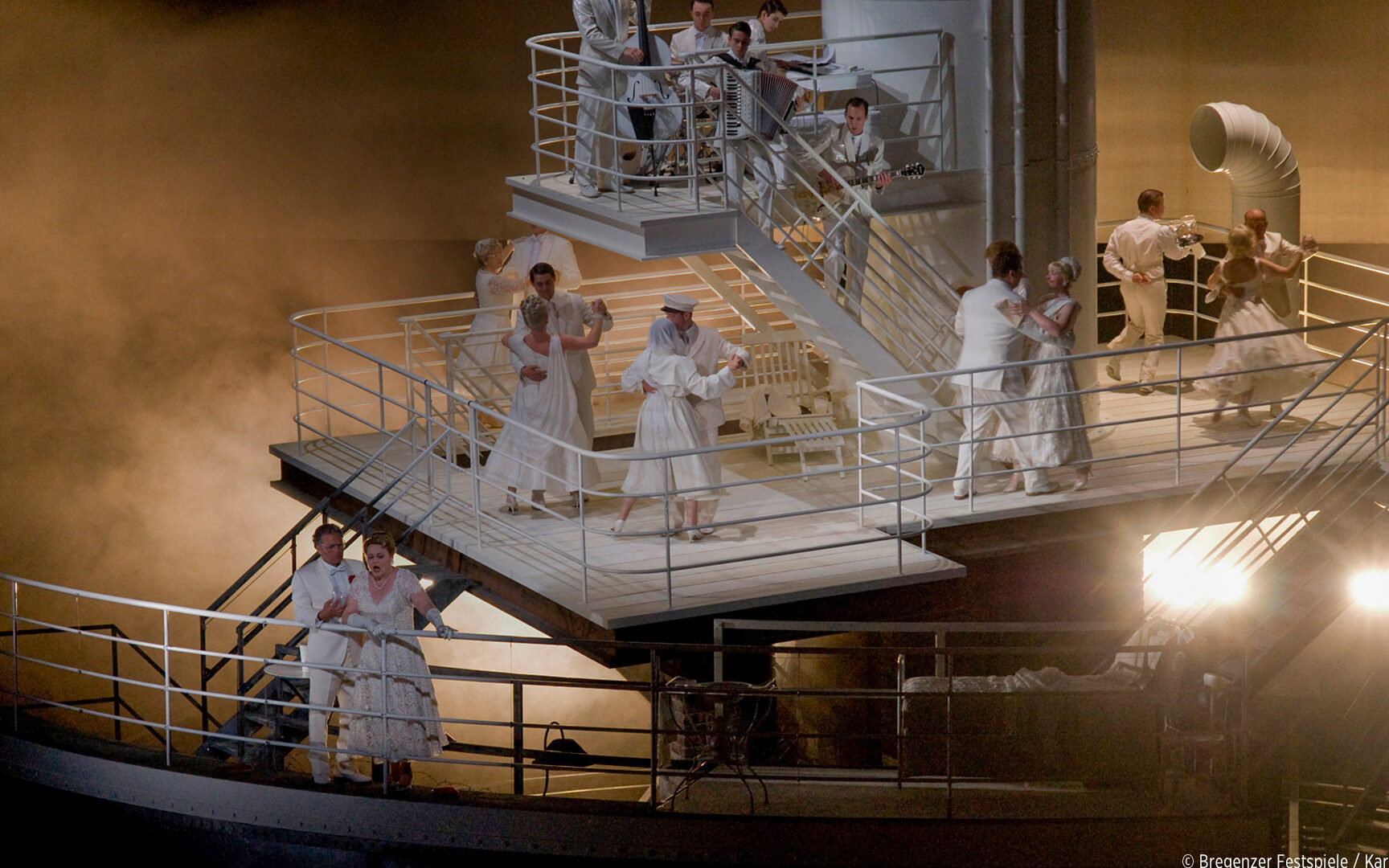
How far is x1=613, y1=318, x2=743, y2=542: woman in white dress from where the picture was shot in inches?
339

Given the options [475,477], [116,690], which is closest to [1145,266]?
[475,477]

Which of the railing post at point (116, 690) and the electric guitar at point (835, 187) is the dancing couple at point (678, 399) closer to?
the electric guitar at point (835, 187)

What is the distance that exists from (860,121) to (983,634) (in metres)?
2.89

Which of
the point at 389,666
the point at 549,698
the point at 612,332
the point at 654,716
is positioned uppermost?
the point at 612,332

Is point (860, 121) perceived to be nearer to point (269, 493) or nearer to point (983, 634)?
point (983, 634)

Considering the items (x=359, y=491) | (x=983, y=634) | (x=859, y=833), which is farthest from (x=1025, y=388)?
(x=359, y=491)

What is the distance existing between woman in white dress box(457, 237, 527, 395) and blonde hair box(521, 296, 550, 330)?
137cm

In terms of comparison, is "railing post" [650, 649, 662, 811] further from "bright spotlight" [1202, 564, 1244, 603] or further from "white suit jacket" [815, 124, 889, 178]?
"white suit jacket" [815, 124, 889, 178]

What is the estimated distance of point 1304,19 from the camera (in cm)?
1256

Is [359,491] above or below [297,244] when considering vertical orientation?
below

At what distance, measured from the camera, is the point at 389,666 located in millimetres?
7363

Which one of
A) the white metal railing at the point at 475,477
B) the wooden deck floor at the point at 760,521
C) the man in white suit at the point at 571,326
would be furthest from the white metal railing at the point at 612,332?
the man in white suit at the point at 571,326

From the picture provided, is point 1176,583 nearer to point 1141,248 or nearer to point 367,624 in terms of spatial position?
point 1141,248

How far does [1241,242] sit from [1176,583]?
250cm
